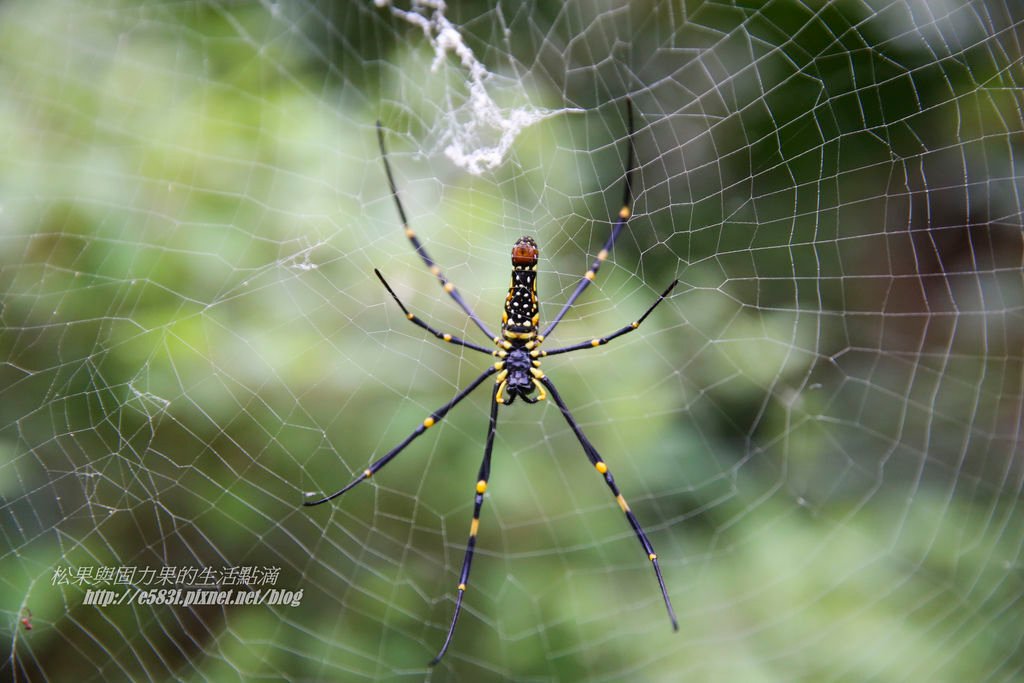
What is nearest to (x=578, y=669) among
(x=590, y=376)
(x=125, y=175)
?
(x=590, y=376)

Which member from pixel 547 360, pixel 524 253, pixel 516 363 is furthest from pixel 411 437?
pixel 524 253

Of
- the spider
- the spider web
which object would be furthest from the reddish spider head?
the spider web

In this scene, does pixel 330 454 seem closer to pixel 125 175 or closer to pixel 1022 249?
pixel 125 175

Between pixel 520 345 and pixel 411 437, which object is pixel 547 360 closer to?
pixel 520 345

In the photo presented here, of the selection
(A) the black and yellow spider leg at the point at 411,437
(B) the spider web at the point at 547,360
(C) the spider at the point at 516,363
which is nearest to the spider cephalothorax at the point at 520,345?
(C) the spider at the point at 516,363

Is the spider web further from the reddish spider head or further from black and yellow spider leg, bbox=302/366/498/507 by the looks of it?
the reddish spider head

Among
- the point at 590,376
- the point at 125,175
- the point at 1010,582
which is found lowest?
the point at 1010,582
